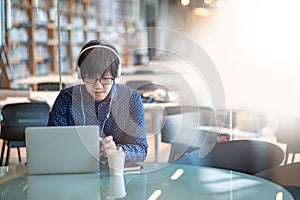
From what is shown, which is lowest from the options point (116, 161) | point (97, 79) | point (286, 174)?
point (286, 174)

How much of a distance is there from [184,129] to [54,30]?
533 centimetres

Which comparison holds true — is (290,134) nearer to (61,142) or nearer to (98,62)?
(98,62)

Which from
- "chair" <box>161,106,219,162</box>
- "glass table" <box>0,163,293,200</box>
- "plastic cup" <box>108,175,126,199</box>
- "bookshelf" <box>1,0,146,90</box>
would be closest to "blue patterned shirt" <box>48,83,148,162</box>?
"glass table" <box>0,163,293,200</box>

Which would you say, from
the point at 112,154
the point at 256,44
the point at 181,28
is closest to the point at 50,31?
the point at 181,28

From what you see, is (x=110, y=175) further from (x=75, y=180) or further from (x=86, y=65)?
(x=86, y=65)

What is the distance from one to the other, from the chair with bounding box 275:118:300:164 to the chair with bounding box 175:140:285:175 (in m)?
1.20

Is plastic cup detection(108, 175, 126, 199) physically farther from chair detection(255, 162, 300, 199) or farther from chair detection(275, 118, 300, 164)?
chair detection(275, 118, 300, 164)

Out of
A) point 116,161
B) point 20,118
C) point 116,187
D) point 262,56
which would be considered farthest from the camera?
point 262,56

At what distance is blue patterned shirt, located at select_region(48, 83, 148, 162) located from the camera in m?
2.21

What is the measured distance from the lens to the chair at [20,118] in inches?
145

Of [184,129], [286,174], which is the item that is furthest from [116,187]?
[184,129]

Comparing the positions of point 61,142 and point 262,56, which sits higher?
point 262,56

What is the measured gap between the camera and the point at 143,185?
1.72 metres

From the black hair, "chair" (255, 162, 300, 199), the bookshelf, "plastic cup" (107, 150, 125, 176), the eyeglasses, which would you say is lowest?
"chair" (255, 162, 300, 199)
